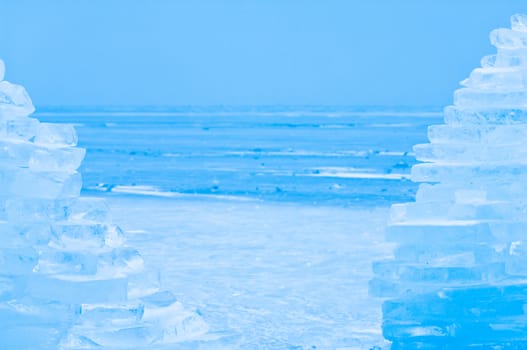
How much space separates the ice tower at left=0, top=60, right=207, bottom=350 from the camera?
5402 mm

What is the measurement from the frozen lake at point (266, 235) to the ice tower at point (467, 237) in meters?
0.44

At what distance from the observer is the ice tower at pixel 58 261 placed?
17.7ft

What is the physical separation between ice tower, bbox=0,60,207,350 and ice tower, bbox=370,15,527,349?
155 centimetres

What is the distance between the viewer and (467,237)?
231 inches

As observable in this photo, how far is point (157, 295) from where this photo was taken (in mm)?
5773

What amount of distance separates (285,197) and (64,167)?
34.0 feet

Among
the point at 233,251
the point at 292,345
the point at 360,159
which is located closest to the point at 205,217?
the point at 233,251

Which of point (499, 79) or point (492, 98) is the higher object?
point (499, 79)

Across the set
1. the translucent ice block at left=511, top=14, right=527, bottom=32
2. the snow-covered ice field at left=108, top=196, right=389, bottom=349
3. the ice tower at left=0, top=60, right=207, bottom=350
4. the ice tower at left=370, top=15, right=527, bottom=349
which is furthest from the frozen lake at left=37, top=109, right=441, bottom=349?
the translucent ice block at left=511, top=14, right=527, bottom=32

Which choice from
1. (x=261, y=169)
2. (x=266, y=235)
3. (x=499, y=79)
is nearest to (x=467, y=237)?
(x=499, y=79)

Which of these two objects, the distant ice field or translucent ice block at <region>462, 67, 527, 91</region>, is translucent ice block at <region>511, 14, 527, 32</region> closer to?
translucent ice block at <region>462, 67, 527, 91</region>

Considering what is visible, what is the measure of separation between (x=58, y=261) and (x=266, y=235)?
226 inches

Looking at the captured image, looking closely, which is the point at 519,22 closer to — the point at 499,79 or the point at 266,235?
the point at 499,79

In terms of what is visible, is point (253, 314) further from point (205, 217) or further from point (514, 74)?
point (205, 217)
